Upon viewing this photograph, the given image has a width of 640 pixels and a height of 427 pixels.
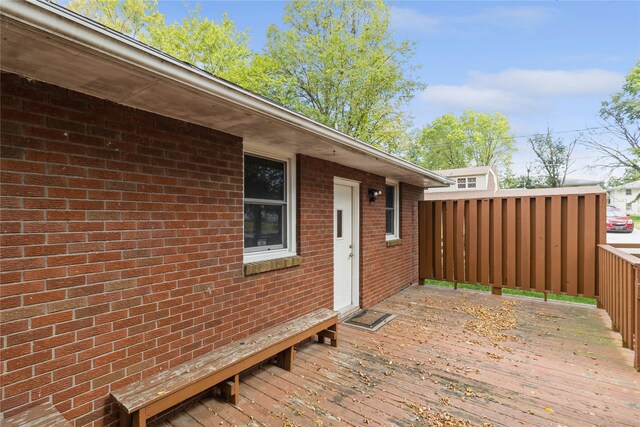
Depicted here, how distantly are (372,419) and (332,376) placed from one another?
725 millimetres

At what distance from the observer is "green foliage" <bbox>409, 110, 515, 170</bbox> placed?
33125 mm

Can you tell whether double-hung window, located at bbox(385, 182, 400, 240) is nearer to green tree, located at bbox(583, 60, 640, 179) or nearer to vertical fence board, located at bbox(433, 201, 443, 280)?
vertical fence board, located at bbox(433, 201, 443, 280)

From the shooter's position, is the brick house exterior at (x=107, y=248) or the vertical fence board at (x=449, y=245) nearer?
the brick house exterior at (x=107, y=248)

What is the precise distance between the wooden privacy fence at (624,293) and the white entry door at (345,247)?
11.3ft

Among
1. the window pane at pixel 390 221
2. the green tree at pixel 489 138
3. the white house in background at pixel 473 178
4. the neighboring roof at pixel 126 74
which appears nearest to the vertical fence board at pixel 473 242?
the window pane at pixel 390 221

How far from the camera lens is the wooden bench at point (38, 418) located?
1.62 m

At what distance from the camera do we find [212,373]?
7.96 feet

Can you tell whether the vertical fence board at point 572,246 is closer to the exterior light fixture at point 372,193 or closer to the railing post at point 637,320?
the railing post at point 637,320

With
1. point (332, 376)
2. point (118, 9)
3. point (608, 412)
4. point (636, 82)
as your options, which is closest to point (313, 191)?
point (332, 376)

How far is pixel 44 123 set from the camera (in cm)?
184

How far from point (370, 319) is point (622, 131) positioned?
26213 mm

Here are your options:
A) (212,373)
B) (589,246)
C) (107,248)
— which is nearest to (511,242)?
(589,246)

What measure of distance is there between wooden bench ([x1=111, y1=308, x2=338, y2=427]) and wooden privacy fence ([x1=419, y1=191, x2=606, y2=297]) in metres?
4.35

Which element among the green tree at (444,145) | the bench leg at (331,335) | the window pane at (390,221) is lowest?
the bench leg at (331,335)
